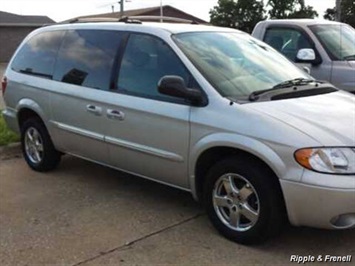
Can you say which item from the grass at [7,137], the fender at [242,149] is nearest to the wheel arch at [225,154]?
the fender at [242,149]

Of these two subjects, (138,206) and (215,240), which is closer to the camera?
(215,240)

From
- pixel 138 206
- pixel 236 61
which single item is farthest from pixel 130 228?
pixel 236 61

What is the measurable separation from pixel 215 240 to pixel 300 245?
0.64 m

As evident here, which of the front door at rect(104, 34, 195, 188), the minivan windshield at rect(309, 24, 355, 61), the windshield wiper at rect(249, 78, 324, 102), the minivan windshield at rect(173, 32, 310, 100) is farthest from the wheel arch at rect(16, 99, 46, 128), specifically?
the minivan windshield at rect(309, 24, 355, 61)

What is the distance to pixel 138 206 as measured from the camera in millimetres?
5043

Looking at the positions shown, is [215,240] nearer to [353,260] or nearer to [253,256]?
[253,256]

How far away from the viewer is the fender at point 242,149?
12.5ft

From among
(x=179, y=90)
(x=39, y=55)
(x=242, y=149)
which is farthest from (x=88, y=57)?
(x=242, y=149)

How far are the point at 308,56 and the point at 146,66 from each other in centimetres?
350

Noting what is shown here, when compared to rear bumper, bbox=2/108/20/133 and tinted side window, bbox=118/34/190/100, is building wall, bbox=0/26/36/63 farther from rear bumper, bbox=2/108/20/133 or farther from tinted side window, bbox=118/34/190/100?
tinted side window, bbox=118/34/190/100

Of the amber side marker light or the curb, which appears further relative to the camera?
the curb

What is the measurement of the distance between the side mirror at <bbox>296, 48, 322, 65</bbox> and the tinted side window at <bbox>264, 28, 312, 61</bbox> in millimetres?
252

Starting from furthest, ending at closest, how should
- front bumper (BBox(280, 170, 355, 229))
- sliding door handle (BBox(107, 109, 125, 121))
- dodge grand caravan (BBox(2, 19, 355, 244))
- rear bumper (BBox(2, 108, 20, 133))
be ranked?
rear bumper (BBox(2, 108, 20, 133)), sliding door handle (BBox(107, 109, 125, 121)), dodge grand caravan (BBox(2, 19, 355, 244)), front bumper (BBox(280, 170, 355, 229))

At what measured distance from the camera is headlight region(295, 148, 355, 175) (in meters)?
3.67
